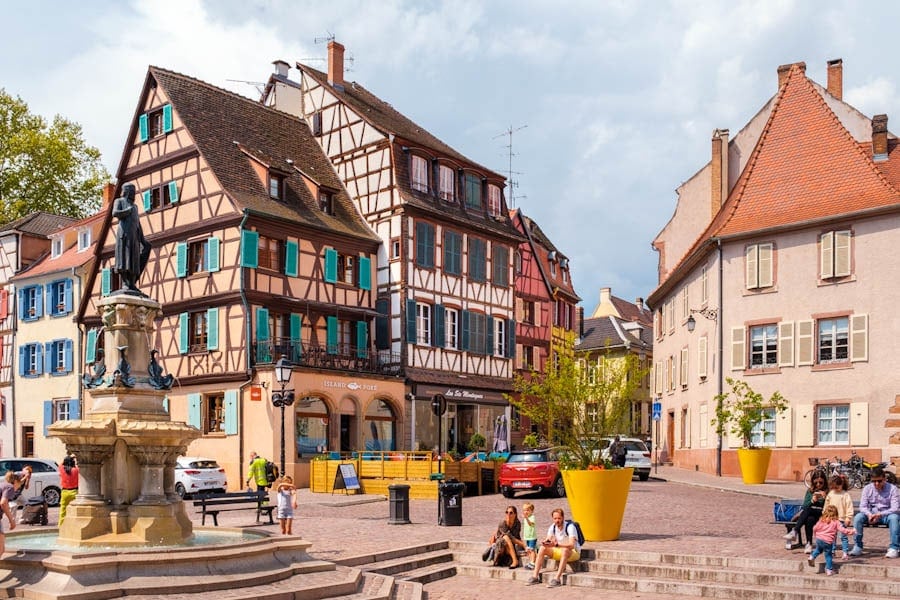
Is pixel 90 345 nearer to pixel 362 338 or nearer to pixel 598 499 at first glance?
pixel 362 338

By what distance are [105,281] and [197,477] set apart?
1211 centimetres

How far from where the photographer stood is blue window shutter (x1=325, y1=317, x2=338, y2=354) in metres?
36.3

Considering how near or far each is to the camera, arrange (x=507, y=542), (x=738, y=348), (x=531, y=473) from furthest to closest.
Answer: (x=738, y=348), (x=531, y=473), (x=507, y=542)

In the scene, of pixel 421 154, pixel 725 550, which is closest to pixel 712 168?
pixel 421 154

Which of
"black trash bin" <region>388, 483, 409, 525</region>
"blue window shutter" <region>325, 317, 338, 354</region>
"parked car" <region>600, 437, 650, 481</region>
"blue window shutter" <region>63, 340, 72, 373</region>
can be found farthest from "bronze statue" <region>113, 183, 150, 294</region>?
"blue window shutter" <region>63, 340, 72, 373</region>

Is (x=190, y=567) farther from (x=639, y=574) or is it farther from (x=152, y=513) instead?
(x=639, y=574)

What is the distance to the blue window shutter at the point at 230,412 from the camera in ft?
110

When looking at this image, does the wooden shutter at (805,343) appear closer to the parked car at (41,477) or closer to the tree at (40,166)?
the parked car at (41,477)

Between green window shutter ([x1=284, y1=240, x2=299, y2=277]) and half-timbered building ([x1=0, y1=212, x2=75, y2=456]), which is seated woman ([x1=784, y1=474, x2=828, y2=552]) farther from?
half-timbered building ([x1=0, y1=212, x2=75, y2=456])

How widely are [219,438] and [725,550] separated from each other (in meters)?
21.6

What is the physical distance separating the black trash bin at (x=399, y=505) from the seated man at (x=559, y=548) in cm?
604

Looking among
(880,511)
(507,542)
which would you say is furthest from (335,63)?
(880,511)

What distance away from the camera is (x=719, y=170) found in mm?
40594

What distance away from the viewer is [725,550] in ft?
52.4
